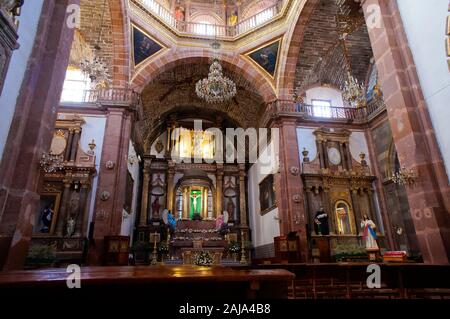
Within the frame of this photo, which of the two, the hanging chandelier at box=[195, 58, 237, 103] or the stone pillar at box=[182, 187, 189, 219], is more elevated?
the hanging chandelier at box=[195, 58, 237, 103]

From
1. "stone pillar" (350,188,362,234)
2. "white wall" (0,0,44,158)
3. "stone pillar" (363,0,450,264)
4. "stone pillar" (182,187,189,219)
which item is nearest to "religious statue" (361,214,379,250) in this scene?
"stone pillar" (363,0,450,264)

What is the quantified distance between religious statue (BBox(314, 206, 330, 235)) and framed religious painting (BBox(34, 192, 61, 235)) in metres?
10.1

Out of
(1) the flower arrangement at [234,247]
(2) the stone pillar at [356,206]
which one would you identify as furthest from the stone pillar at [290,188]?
(1) the flower arrangement at [234,247]

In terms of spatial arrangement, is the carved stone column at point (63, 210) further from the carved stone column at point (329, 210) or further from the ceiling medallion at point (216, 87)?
the carved stone column at point (329, 210)

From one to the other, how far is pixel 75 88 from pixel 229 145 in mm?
9847

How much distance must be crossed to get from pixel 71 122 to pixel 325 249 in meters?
11.5

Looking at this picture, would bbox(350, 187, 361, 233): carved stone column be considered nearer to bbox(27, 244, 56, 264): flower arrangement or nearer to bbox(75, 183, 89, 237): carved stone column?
bbox(75, 183, 89, 237): carved stone column

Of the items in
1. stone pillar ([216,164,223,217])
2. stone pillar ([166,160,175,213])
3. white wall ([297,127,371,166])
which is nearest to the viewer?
white wall ([297,127,371,166])

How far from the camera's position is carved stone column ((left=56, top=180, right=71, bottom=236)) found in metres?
10.1

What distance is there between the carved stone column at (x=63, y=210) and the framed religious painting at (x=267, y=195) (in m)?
8.67
